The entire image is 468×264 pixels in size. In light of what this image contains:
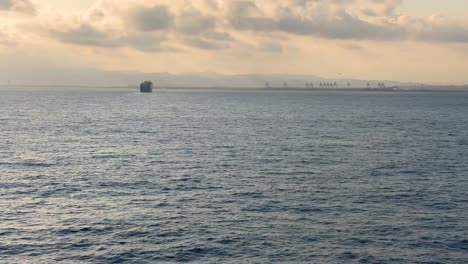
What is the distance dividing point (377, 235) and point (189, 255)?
18.9 meters

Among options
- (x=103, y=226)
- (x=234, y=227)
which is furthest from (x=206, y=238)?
(x=103, y=226)

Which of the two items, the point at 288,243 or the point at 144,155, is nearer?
the point at 288,243

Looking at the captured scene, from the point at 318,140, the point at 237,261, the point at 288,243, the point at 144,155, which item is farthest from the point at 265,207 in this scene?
the point at 318,140

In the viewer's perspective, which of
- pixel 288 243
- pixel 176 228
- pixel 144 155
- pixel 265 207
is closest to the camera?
pixel 288 243

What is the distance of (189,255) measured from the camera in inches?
1750

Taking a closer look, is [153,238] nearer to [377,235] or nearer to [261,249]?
[261,249]

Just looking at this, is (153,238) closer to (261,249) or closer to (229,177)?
(261,249)

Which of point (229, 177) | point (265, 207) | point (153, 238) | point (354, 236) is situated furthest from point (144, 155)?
point (354, 236)

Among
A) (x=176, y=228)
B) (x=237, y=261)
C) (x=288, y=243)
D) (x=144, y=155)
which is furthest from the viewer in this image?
(x=144, y=155)

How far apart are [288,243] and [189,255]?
31.2ft

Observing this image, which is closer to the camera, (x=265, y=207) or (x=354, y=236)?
(x=354, y=236)

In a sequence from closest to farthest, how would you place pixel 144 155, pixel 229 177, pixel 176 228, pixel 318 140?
pixel 176 228 < pixel 229 177 < pixel 144 155 < pixel 318 140

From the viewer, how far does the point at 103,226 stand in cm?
5216

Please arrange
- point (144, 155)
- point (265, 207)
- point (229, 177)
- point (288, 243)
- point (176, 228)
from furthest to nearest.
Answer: point (144, 155) < point (229, 177) < point (265, 207) < point (176, 228) < point (288, 243)
